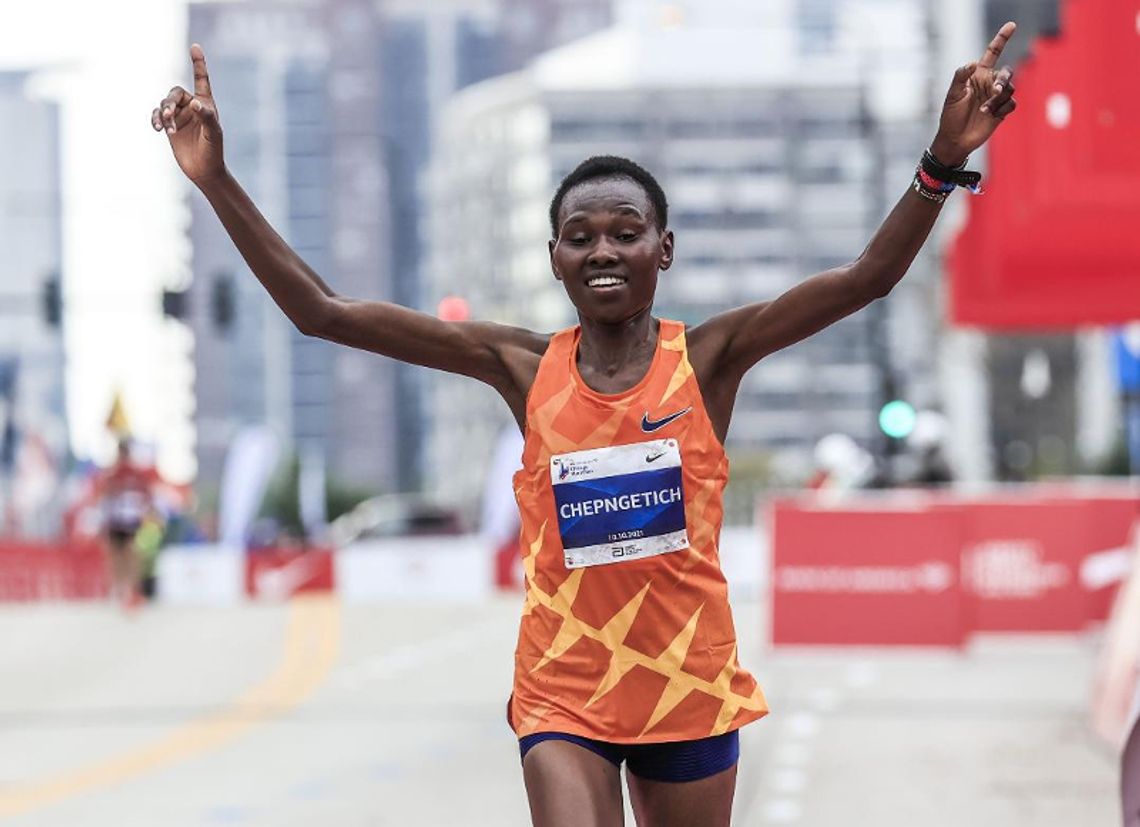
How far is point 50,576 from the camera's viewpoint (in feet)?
98.8

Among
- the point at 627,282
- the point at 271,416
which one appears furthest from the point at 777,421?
the point at 627,282

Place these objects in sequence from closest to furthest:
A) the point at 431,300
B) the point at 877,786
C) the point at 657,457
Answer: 1. the point at 657,457
2. the point at 877,786
3. the point at 431,300

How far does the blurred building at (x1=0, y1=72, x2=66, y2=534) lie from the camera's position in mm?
50188

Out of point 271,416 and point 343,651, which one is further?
point 271,416

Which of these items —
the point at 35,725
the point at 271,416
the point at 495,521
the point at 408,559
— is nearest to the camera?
the point at 35,725

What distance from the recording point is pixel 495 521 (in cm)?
3164

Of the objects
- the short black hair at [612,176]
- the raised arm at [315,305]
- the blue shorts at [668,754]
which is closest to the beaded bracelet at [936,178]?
the short black hair at [612,176]

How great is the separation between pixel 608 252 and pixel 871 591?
12.9m

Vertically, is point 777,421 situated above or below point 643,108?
below

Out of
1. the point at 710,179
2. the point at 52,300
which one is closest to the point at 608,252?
the point at 52,300

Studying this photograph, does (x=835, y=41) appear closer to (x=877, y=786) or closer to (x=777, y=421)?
(x=777, y=421)

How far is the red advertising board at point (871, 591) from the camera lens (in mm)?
16500

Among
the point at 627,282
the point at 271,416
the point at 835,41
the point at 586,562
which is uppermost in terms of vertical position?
the point at 835,41

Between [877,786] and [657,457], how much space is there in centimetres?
594
